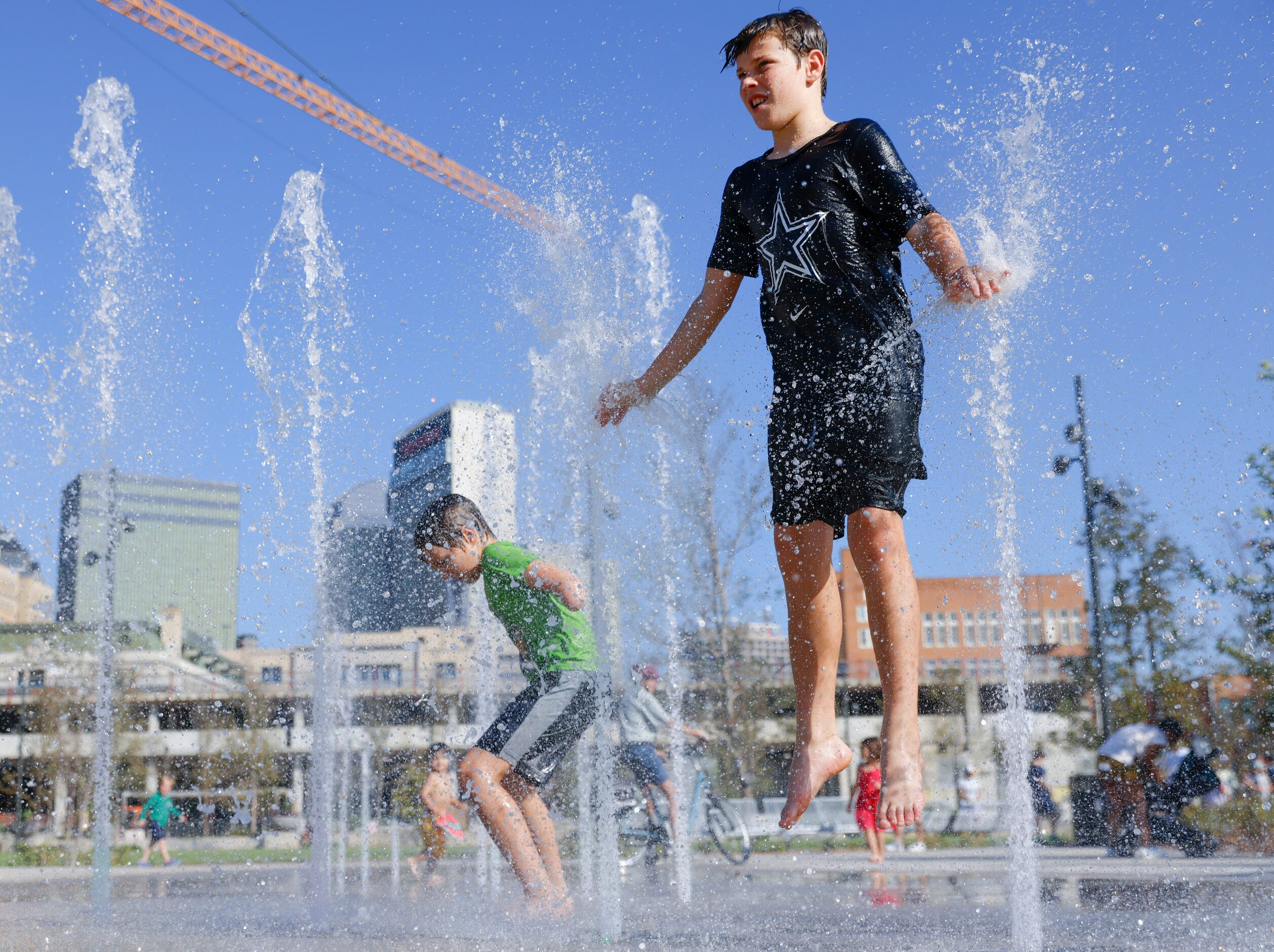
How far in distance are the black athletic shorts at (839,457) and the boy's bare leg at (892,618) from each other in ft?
0.17

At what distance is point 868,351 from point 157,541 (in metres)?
108

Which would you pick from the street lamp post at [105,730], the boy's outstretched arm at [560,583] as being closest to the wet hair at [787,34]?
the boy's outstretched arm at [560,583]

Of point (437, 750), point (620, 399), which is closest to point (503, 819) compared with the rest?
point (620, 399)

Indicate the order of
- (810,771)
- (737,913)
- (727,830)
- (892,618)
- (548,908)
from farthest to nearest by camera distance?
1. (727,830)
2. (737,913)
3. (548,908)
4. (810,771)
5. (892,618)

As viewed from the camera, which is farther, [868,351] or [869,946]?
[869,946]

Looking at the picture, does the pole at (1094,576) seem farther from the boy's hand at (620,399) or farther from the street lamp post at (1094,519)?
the boy's hand at (620,399)

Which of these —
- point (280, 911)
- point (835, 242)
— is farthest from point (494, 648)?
point (835, 242)

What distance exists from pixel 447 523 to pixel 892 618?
1770mm

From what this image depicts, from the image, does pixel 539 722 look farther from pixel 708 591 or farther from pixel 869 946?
pixel 708 591

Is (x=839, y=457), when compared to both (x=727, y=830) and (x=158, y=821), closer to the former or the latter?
(x=727, y=830)

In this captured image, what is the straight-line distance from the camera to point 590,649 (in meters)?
3.53

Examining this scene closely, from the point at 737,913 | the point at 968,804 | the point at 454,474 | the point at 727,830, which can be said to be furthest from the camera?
the point at 968,804

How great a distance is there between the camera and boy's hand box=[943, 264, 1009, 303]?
2.11 m

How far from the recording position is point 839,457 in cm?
229
